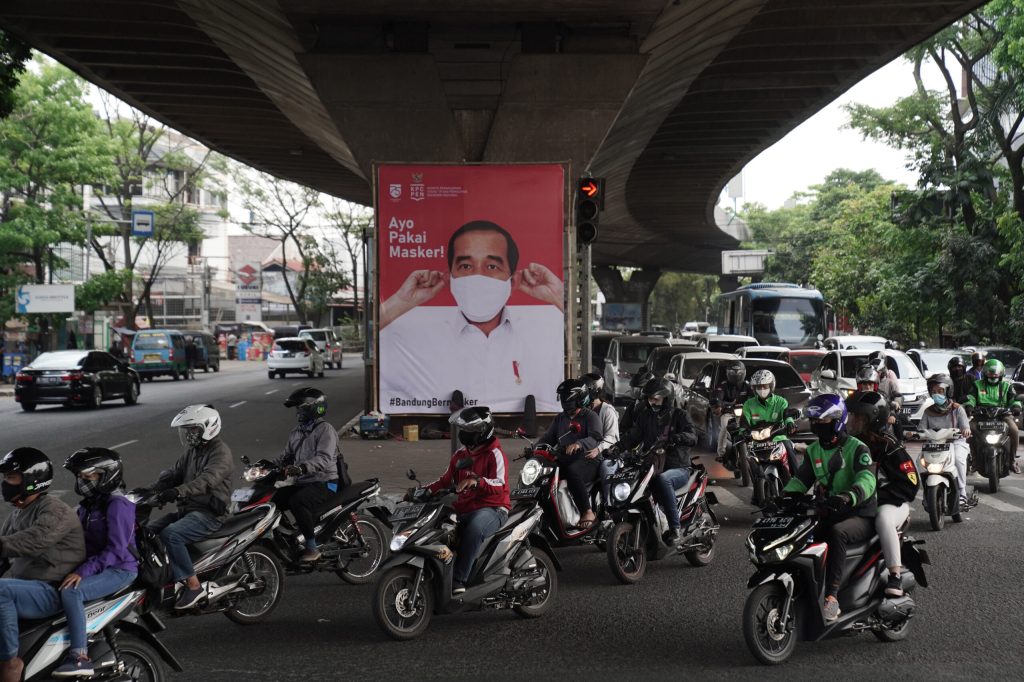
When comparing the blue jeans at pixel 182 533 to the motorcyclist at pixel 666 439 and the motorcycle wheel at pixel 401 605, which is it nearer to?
the motorcycle wheel at pixel 401 605

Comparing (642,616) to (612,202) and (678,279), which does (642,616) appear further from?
(678,279)

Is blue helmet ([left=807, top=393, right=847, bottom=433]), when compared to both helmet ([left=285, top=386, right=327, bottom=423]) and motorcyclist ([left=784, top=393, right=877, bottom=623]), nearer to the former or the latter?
motorcyclist ([left=784, top=393, right=877, bottom=623])

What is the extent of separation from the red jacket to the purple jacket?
2.14 metres

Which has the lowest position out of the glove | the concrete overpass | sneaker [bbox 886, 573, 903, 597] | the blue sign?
sneaker [bbox 886, 573, 903, 597]

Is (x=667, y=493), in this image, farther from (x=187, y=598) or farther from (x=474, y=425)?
(x=187, y=598)

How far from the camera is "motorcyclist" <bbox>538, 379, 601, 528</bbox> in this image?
28.2 feet

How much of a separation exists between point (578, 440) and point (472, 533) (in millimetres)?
2234

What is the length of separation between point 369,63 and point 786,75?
31.6 feet

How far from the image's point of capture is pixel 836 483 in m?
6.43

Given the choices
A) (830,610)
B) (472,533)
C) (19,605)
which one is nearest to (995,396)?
(830,610)

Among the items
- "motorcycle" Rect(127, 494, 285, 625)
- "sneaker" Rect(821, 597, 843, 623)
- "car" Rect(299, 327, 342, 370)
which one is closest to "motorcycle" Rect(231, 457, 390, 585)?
"motorcycle" Rect(127, 494, 285, 625)

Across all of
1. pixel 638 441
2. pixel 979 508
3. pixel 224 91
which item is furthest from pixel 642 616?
pixel 224 91

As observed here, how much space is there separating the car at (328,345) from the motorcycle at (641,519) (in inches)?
1651

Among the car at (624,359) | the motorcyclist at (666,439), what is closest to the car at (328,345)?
the car at (624,359)
